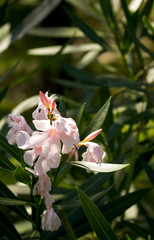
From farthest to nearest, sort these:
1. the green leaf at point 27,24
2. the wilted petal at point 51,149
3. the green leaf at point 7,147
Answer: the green leaf at point 27,24, the green leaf at point 7,147, the wilted petal at point 51,149

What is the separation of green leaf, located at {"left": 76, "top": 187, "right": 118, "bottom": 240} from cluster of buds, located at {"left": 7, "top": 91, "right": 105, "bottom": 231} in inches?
1.8

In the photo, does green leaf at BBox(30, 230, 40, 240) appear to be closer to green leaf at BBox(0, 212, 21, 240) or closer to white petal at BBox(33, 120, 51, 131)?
green leaf at BBox(0, 212, 21, 240)

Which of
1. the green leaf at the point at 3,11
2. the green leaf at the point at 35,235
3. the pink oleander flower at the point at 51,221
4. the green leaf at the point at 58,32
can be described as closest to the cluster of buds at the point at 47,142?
the pink oleander flower at the point at 51,221

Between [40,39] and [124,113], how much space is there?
2406 millimetres

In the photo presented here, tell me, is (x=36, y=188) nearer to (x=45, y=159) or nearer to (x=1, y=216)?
(x=45, y=159)

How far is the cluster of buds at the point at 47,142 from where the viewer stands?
0.51 m

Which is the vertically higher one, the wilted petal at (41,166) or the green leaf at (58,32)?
the wilted petal at (41,166)

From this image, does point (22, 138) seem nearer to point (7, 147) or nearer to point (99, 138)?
point (7, 147)

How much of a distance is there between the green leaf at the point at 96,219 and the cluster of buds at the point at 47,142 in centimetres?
5

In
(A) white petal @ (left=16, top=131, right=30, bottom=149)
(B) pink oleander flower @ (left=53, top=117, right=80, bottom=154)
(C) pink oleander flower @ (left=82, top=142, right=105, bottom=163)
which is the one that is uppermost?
(A) white petal @ (left=16, top=131, right=30, bottom=149)

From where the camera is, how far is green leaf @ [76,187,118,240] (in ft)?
1.82

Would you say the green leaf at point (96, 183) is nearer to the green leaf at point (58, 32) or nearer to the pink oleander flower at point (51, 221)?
the pink oleander flower at point (51, 221)

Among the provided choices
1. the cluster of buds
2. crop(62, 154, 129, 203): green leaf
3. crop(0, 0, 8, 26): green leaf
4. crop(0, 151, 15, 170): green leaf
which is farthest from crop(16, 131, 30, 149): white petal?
crop(0, 0, 8, 26): green leaf

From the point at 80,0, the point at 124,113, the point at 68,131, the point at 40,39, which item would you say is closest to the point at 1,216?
the point at 68,131
